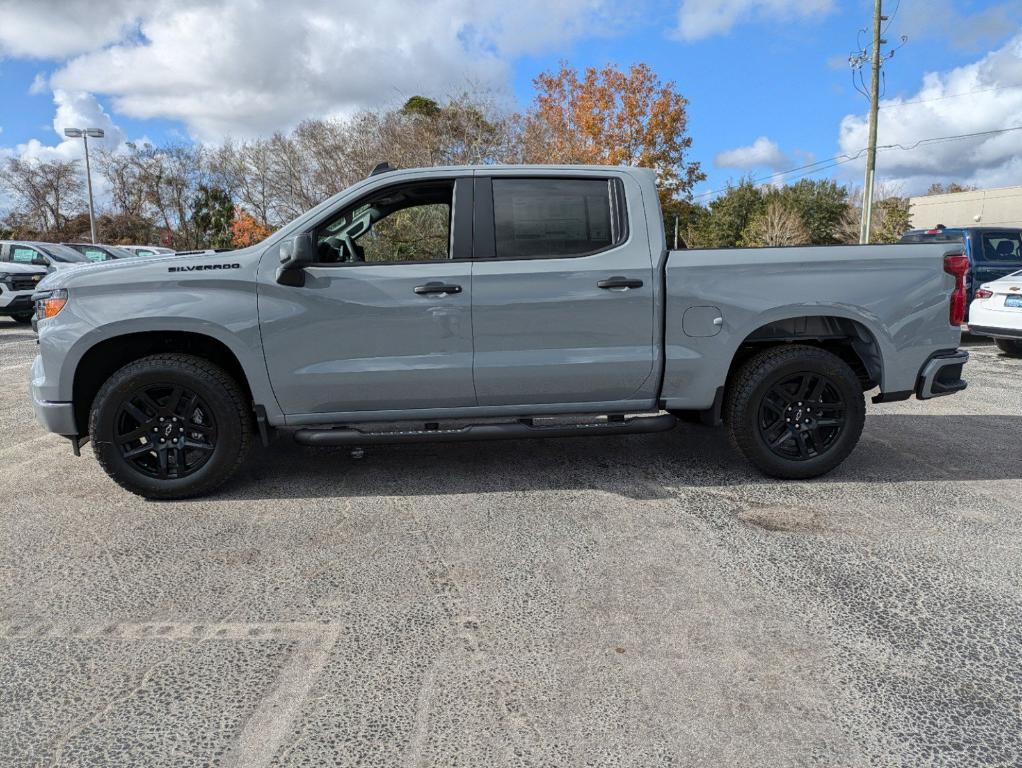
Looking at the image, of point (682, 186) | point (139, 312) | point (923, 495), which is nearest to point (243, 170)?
point (682, 186)

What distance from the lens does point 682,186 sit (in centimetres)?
3038

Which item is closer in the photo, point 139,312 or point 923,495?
point 139,312

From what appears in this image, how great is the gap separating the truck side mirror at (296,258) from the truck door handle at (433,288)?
63cm

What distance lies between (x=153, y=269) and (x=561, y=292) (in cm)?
237

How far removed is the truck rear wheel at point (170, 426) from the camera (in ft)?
13.4

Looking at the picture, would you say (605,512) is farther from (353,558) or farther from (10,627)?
(10,627)

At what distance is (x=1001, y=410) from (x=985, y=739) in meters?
5.57

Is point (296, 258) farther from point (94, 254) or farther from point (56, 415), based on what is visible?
point (94, 254)

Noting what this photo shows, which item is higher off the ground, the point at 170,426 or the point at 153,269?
the point at 153,269

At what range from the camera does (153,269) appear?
4.06 meters

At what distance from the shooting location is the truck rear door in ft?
13.7

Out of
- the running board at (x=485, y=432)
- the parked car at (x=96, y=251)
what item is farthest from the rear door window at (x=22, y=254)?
the running board at (x=485, y=432)

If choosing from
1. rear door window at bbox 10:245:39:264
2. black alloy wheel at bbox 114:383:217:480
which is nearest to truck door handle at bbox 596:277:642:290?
black alloy wheel at bbox 114:383:217:480

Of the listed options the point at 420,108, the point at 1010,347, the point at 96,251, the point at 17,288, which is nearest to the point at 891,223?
the point at 420,108
